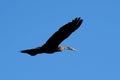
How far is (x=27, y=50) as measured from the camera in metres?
76.9

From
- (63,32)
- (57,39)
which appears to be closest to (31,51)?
(57,39)

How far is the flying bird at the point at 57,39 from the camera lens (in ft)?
250

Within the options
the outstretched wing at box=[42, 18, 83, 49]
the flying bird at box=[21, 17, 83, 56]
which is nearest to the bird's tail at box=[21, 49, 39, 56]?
the flying bird at box=[21, 17, 83, 56]

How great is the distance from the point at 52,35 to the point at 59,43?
106 cm

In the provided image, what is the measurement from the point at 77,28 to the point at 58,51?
2.24 m

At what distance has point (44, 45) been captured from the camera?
254 feet

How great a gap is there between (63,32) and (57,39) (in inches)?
31.8

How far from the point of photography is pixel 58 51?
77750 mm

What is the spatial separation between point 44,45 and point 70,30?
1.95m

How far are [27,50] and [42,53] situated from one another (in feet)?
2.83

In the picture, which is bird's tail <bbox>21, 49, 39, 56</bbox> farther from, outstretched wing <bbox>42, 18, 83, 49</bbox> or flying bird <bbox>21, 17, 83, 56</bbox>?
outstretched wing <bbox>42, 18, 83, 49</bbox>

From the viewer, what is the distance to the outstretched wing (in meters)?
76.1

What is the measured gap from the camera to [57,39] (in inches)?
3029

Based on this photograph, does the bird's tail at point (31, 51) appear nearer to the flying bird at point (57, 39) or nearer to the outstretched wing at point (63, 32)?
the flying bird at point (57, 39)
